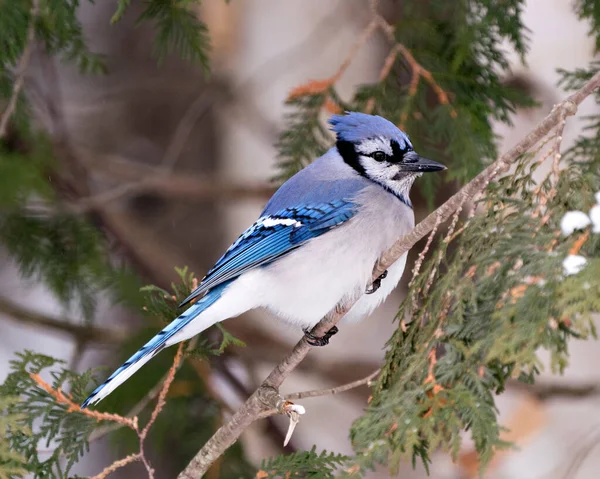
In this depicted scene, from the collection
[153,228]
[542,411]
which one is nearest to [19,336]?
[153,228]

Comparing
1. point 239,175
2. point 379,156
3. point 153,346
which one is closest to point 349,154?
point 379,156

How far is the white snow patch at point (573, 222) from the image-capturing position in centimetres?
117

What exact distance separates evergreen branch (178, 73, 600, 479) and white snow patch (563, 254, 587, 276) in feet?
0.92

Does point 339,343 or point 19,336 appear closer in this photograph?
point 339,343

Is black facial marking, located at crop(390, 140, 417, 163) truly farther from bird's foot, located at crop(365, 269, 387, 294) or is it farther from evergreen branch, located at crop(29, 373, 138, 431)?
evergreen branch, located at crop(29, 373, 138, 431)

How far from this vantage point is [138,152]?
3869mm

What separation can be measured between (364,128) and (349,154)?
0.39ft

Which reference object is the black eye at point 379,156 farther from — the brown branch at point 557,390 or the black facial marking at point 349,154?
the brown branch at point 557,390

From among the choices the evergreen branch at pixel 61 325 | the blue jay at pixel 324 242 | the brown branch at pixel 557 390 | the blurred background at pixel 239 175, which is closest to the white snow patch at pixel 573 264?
the blue jay at pixel 324 242

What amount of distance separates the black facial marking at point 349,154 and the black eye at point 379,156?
61 millimetres

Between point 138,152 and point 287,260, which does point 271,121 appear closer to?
point 138,152

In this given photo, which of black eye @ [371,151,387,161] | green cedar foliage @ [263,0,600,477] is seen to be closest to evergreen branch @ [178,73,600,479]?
green cedar foliage @ [263,0,600,477]

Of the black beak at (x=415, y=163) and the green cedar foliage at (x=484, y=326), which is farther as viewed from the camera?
the black beak at (x=415, y=163)

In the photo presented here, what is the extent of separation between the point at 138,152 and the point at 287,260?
2131 mm
